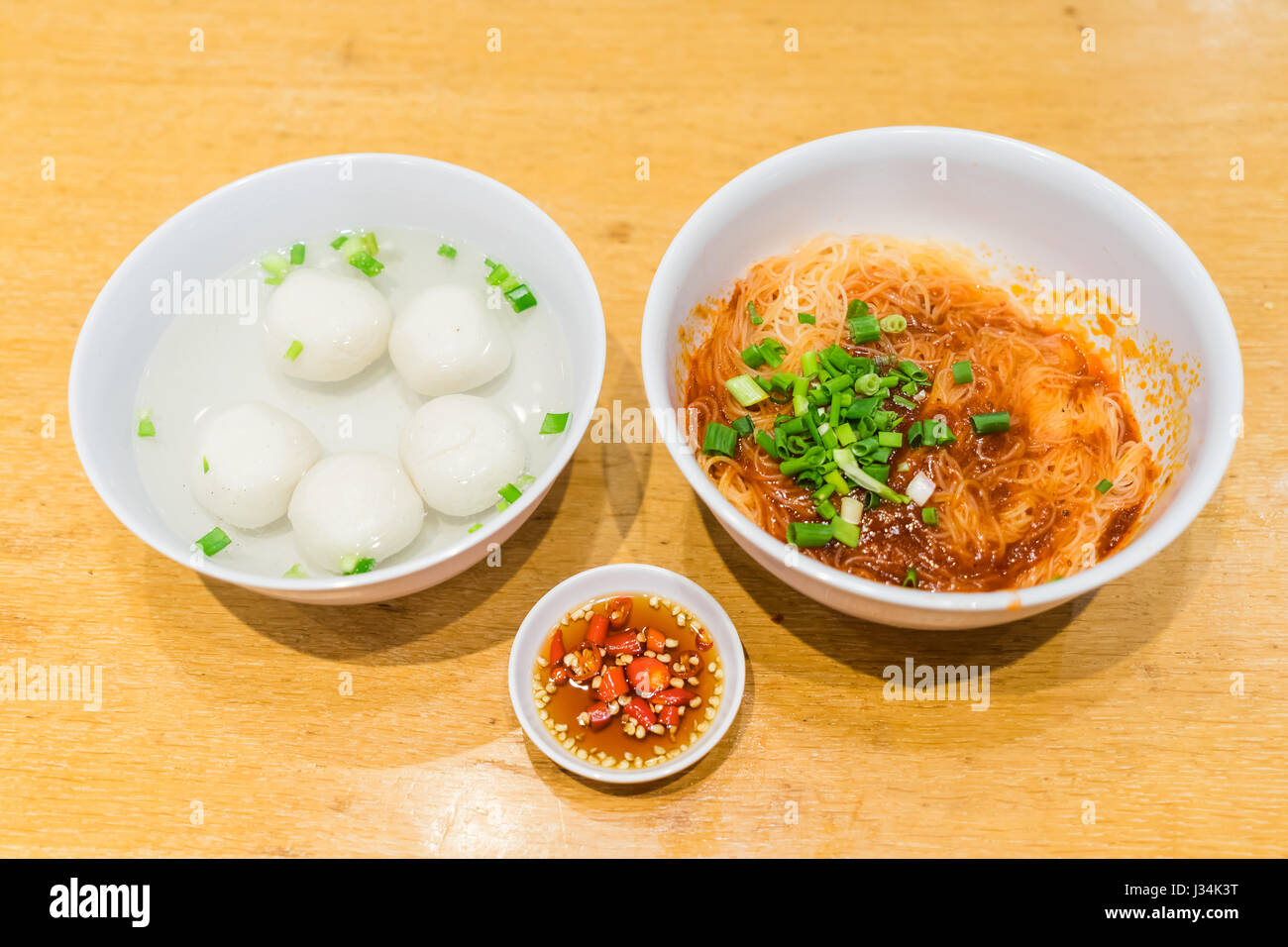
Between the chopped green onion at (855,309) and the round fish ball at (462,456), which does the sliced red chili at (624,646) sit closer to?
the round fish ball at (462,456)

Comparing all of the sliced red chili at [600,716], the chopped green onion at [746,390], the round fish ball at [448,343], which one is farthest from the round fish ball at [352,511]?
the chopped green onion at [746,390]

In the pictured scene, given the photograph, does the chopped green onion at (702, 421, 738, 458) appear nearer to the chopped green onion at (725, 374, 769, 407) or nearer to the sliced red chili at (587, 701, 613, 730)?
the chopped green onion at (725, 374, 769, 407)

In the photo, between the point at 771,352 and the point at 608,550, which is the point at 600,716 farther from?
the point at 771,352

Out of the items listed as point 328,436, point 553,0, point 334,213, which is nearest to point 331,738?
point 328,436

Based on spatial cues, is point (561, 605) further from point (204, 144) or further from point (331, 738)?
point (204, 144)

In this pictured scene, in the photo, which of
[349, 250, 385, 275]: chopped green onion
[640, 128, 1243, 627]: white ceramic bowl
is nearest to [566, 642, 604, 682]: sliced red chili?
[640, 128, 1243, 627]: white ceramic bowl
